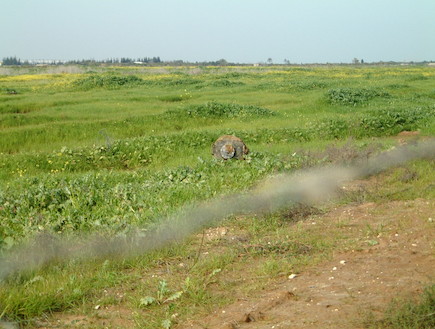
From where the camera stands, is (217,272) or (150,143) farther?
(150,143)

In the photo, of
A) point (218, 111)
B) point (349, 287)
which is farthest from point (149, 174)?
point (218, 111)

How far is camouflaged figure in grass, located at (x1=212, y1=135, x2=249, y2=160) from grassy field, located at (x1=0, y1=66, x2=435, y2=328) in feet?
1.25

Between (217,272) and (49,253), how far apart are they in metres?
1.75

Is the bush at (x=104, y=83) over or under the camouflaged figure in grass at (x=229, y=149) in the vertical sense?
over

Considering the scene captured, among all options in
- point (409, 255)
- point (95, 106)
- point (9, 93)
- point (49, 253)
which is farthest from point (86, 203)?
point (9, 93)

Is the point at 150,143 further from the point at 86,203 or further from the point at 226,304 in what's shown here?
the point at 226,304

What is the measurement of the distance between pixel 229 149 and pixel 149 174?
1.48m

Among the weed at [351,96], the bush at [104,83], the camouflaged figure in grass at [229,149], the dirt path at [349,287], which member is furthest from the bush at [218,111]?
the bush at [104,83]

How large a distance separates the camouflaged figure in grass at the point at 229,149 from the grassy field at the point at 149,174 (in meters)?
0.38

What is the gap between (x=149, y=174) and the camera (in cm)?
974

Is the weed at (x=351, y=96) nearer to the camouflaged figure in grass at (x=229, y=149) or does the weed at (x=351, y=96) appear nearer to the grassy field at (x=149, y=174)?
the grassy field at (x=149, y=174)

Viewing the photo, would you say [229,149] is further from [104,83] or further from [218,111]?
[104,83]

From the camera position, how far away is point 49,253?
18.5ft

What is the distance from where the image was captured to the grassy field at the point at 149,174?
486cm
